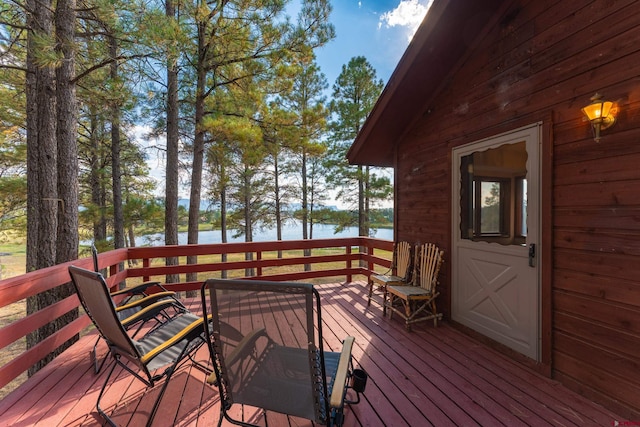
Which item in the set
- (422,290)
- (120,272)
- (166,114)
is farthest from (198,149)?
(422,290)

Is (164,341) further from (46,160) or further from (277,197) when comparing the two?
(277,197)

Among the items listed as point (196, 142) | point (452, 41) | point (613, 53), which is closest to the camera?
point (613, 53)

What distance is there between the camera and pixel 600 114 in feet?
5.99

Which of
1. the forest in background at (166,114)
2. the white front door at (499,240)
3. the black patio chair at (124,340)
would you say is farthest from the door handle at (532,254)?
the forest in background at (166,114)

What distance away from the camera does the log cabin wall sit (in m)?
1.76

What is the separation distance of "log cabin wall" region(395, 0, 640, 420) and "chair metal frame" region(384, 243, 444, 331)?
114 cm

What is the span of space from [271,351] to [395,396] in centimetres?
125

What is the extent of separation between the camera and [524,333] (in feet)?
7.89

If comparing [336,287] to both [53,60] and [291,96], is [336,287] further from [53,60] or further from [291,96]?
[291,96]

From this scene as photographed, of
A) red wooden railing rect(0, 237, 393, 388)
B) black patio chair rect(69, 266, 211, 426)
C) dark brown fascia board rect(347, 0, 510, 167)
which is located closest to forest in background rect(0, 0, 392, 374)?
red wooden railing rect(0, 237, 393, 388)

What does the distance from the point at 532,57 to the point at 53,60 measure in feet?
16.5

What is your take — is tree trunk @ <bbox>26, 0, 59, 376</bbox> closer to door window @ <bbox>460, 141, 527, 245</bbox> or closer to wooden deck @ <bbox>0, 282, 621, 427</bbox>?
wooden deck @ <bbox>0, 282, 621, 427</bbox>

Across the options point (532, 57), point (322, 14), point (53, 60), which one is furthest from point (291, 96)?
point (532, 57)

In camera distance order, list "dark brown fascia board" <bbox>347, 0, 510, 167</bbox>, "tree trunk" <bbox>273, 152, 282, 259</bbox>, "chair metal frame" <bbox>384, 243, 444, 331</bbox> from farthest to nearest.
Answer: "tree trunk" <bbox>273, 152, 282, 259</bbox>
"chair metal frame" <bbox>384, 243, 444, 331</bbox>
"dark brown fascia board" <bbox>347, 0, 510, 167</bbox>
